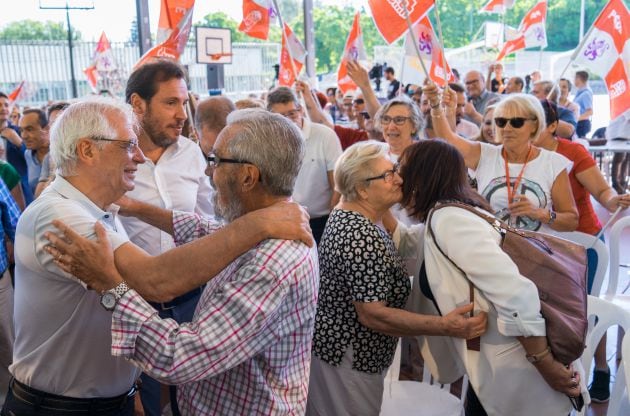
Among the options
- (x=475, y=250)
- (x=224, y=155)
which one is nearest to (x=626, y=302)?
(x=475, y=250)

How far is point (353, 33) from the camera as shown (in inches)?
291

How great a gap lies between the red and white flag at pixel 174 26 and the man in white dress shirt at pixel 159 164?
190 cm

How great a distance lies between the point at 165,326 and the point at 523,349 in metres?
1.24

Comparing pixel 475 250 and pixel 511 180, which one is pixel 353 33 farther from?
pixel 475 250

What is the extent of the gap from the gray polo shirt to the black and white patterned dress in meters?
0.81

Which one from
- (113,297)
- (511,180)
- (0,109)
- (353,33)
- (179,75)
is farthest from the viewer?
(353,33)

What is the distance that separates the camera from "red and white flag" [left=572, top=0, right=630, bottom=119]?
159 inches

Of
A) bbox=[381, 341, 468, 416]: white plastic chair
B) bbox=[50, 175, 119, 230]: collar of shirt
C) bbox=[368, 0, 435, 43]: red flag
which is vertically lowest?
bbox=[381, 341, 468, 416]: white plastic chair

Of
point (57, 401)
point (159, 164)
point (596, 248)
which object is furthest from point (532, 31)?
point (57, 401)

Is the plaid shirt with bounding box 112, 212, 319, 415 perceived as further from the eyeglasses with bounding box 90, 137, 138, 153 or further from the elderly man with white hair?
the eyeglasses with bounding box 90, 137, 138, 153

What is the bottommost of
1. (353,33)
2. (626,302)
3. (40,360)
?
(626,302)

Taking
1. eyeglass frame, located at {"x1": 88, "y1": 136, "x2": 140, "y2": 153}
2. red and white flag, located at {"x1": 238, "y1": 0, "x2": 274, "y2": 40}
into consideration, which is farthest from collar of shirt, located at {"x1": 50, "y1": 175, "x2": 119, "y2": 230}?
red and white flag, located at {"x1": 238, "y1": 0, "x2": 274, "y2": 40}

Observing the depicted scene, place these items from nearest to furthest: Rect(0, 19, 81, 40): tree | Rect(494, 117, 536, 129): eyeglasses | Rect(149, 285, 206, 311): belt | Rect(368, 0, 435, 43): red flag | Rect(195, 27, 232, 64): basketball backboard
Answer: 1. Rect(149, 285, 206, 311): belt
2. Rect(494, 117, 536, 129): eyeglasses
3. Rect(368, 0, 435, 43): red flag
4. Rect(195, 27, 232, 64): basketball backboard
5. Rect(0, 19, 81, 40): tree

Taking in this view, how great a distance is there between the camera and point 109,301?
4.40 ft
